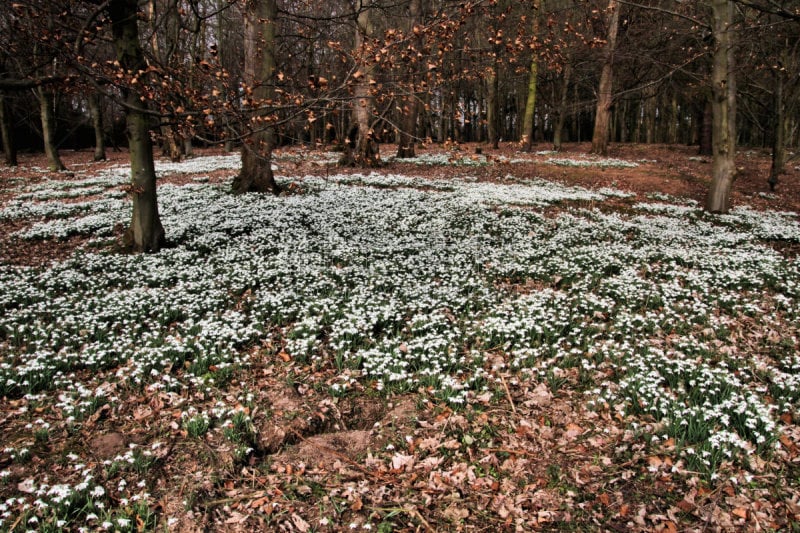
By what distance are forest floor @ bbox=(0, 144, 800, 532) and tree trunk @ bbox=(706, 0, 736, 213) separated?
12.8ft

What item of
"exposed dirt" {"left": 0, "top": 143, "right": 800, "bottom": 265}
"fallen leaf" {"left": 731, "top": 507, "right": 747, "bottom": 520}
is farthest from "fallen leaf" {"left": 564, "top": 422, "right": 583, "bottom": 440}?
"exposed dirt" {"left": 0, "top": 143, "right": 800, "bottom": 265}

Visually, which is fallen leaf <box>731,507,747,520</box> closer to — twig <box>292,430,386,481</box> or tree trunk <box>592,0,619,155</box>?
twig <box>292,430,386,481</box>

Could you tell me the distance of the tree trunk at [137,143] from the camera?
8.82 metres

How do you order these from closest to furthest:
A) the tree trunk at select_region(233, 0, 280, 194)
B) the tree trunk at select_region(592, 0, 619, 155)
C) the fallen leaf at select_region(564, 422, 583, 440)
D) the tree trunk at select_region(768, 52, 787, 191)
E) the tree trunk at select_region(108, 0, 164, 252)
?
the fallen leaf at select_region(564, 422, 583, 440) < the tree trunk at select_region(108, 0, 164, 252) < the tree trunk at select_region(233, 0, 280, 194) < the tree trunk at select_region(768, 52, 787, 191) < the tree trunk at select_region(592, 0, 619, 155)

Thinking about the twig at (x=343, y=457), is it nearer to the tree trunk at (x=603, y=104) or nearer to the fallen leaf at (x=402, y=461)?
the fallen leaf at (x=402, y=461)

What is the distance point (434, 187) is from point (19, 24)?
13708 millimetres

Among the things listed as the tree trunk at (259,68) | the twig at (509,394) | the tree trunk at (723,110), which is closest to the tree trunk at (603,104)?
the tree trunk at (723,110)

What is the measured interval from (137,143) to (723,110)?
54.0ft

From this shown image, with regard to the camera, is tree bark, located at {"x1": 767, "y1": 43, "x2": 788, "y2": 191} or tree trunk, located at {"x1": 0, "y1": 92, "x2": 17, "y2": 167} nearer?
tree bark, located at {"x1": 767, "y1": 43, "x2": 788, "y2": 191}

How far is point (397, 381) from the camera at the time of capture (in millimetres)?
5723

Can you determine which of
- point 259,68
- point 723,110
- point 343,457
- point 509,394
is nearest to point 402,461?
point 343,457

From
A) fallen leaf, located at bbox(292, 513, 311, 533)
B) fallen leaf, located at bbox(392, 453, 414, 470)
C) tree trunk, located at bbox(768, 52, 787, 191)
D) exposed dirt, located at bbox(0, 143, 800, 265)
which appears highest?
tree trunk, located at bbox(768, 52, 787, 191)

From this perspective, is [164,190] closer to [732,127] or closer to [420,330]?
[420,330]

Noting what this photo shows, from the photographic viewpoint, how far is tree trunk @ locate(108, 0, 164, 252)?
347 inches
